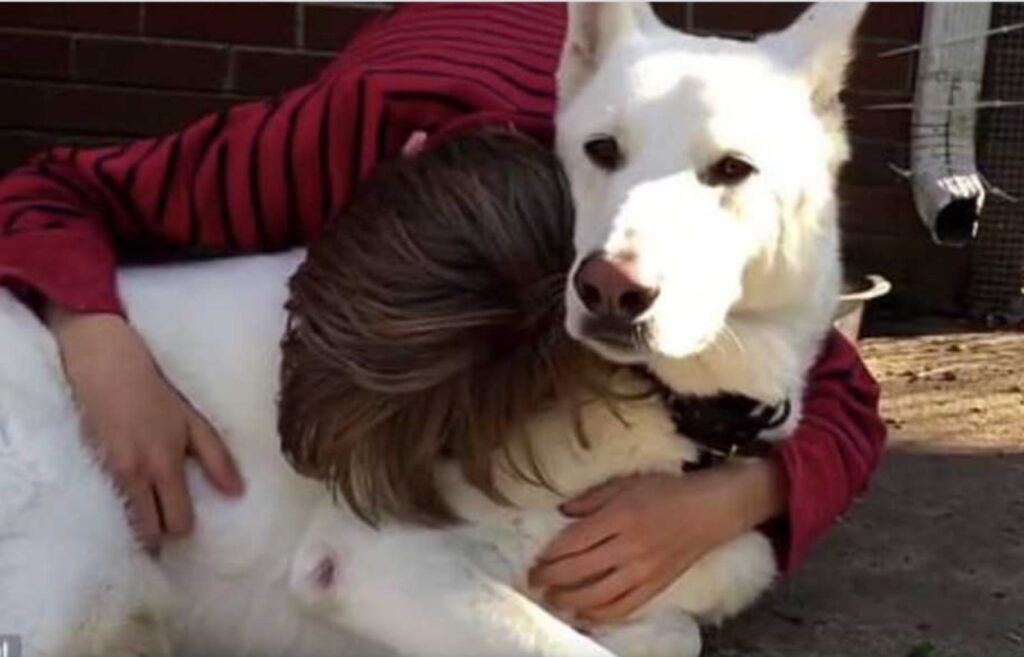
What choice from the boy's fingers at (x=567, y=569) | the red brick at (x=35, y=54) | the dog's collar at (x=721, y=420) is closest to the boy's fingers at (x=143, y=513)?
the boy's fingers at (x=567, y=569)

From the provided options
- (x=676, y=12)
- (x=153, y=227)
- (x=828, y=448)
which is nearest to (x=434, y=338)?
(x=153, y=227)

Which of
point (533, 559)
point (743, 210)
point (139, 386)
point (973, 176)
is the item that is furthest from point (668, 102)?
point (973, 176)

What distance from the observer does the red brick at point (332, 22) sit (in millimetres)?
5336

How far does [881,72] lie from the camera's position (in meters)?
5.18

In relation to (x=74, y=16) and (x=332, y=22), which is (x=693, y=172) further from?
(x=74, y=16)

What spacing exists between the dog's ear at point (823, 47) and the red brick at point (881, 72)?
7.19 ft

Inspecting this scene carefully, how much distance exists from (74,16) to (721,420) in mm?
2942

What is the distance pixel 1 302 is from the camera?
3092 millimetres

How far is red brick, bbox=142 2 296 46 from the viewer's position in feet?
17.6

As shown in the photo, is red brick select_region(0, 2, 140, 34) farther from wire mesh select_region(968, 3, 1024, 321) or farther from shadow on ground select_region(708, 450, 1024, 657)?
shadow on ground select_region(708, 450, 1024, 657)

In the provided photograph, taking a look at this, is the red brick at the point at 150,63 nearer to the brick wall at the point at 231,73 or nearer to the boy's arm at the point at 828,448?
the brick wall at the point at 231,73

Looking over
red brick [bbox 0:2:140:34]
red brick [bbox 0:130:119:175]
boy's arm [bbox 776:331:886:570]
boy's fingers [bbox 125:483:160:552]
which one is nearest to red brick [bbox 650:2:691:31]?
red brick [bbox 0:2:140:34]

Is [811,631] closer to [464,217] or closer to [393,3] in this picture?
[464,217]

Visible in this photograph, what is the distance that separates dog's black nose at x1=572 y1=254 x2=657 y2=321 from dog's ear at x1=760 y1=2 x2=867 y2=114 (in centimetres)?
54
